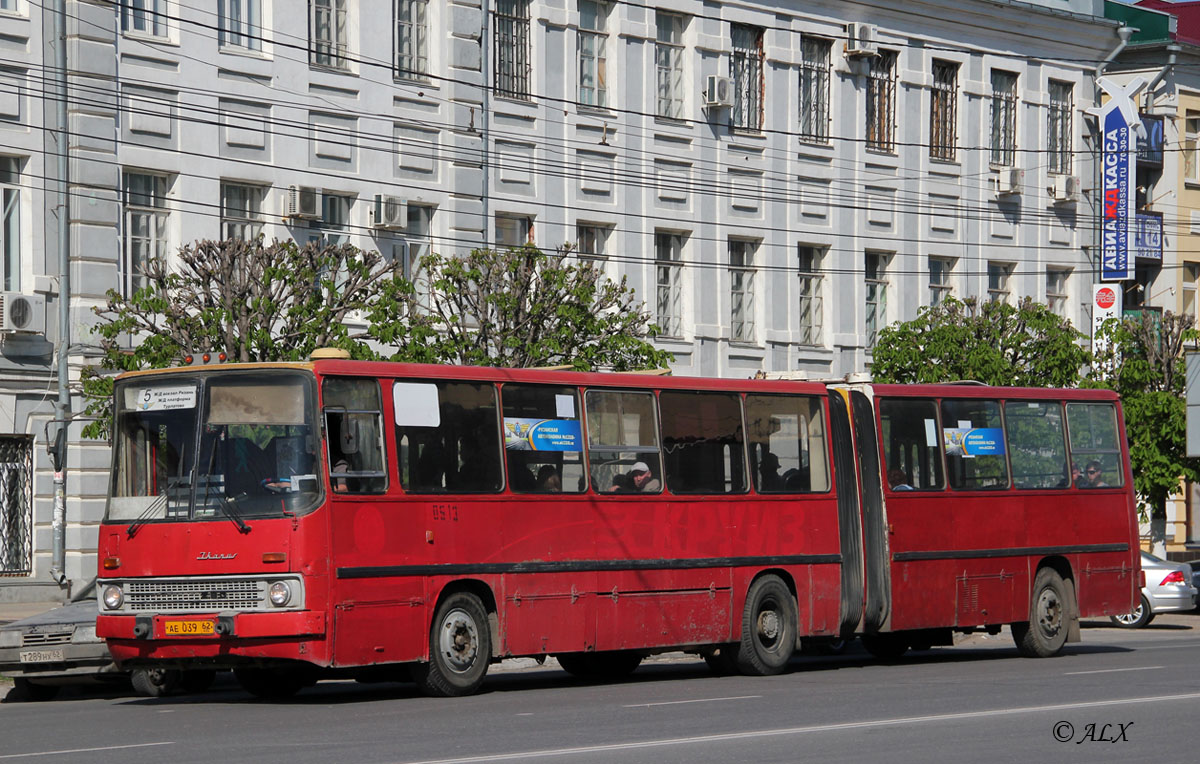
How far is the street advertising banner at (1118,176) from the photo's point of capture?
44562 millimetres

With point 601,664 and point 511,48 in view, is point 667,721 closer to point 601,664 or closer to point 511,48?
point 601,664

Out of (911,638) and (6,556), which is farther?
(6,556)

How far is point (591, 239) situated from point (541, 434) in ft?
60.2

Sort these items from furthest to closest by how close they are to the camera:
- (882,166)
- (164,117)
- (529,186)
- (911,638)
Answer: (882,166)
(529,186)
(164,117)
(911,638)

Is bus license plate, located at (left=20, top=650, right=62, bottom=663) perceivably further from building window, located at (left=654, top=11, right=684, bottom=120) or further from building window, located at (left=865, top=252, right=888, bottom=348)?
building window, located at (left=865, top=252, right=888, bottom=348)

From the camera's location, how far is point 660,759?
37.7 feet

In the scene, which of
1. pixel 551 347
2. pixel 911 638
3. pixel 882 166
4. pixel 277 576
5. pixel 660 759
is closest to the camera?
pixel 660 759

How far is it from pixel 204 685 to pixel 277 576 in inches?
139

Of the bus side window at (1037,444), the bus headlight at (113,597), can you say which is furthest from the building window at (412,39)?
the bus headlight at (113,597)

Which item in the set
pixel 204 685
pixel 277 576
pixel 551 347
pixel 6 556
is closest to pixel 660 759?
pixel 277 576

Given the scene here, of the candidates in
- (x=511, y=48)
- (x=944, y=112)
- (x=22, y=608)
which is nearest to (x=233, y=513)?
(x=22, y=608)

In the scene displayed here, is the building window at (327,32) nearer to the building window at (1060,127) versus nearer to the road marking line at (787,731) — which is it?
the building window at (1060,127)

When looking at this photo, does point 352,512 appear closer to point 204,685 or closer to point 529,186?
point 204,685

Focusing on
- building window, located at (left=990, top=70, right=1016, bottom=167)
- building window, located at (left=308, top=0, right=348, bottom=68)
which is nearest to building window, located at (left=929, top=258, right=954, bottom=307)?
building window, located at (left=990, top=70, right=1016, bottom=167)
